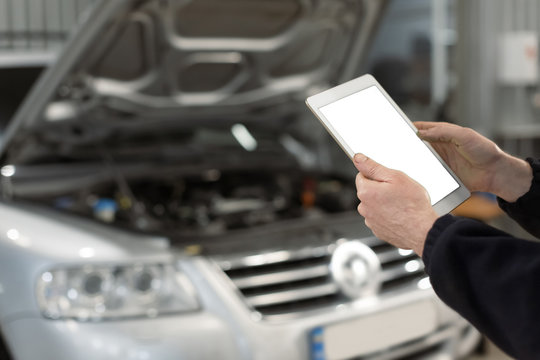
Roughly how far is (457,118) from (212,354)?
3196 millimetres

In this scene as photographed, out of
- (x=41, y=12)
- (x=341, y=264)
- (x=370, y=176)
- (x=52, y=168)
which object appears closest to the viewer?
(x=370, y=176)

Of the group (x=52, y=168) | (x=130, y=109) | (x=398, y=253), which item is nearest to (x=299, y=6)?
(x=130, y=109)

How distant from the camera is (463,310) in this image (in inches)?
28.6

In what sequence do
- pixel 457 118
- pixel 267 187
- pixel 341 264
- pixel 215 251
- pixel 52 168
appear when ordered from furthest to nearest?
1. pixel 457 118
2. pixel 267 187
3. pixel 52 168
4. pixel 341 264
5. pixel 215 251

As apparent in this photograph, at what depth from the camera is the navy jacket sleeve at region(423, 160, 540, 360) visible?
67 cm

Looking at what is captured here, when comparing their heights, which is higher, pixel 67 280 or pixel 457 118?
pixel 457 118

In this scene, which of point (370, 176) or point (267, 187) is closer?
point (370, 176)

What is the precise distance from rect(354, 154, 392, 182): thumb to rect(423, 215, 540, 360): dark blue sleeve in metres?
0.10

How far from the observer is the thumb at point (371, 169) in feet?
2.68

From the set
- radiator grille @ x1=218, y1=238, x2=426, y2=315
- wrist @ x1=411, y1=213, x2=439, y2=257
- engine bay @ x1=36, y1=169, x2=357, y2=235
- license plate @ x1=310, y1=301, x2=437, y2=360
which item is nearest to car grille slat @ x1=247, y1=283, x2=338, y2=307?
radiator grille @ x1=218, y1=238, x2=426, y2=315

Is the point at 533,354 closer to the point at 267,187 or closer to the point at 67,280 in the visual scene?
the point at 67,280

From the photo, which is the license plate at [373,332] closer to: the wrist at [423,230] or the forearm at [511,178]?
Answer: the forearm at [511,178]

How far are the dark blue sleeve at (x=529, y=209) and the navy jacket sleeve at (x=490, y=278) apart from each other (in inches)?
9.2

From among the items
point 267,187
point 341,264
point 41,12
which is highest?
point 41,12
